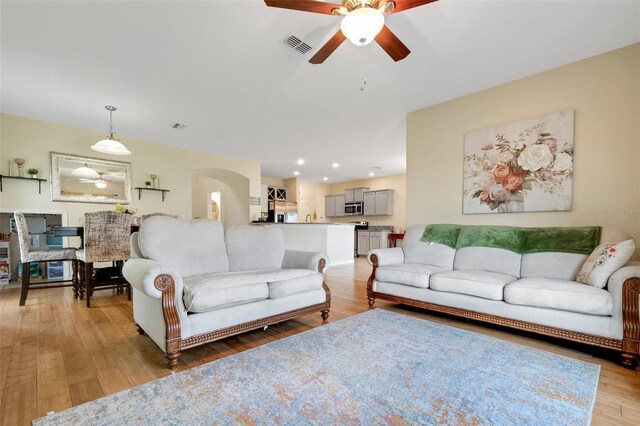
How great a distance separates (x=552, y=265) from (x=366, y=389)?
7.29 feet

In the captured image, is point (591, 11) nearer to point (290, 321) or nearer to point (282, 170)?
point (290, 321)

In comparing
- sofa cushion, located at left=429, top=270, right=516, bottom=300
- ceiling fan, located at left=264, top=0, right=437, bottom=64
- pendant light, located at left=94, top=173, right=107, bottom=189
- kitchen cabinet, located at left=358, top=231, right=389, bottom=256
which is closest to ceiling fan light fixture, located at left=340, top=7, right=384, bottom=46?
ceiling fan, located at left=264, top=0, right=437, bottom=64

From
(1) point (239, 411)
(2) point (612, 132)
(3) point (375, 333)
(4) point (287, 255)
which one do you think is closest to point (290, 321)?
(4) point (287, 255)

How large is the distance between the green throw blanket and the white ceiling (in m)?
1.73

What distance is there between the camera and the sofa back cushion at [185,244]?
2.36 meters

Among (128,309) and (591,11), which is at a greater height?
(591,11)

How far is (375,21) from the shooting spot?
5.64ft

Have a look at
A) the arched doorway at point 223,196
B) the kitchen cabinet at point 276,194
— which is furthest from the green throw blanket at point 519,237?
the kitchen cabinet at point 276,194

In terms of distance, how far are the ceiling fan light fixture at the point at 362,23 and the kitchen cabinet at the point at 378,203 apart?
750 centimetres

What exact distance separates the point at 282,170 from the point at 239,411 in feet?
24.7

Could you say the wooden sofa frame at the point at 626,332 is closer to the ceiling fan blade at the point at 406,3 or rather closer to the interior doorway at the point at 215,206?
the ceiling fan blade at the point at 406,3

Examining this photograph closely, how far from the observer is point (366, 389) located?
162 cm

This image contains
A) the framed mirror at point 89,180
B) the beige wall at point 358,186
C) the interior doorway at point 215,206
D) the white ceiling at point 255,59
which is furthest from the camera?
the interior doorway at point 215,206

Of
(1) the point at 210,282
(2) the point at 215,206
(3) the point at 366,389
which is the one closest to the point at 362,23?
(1) the point at 210,282
